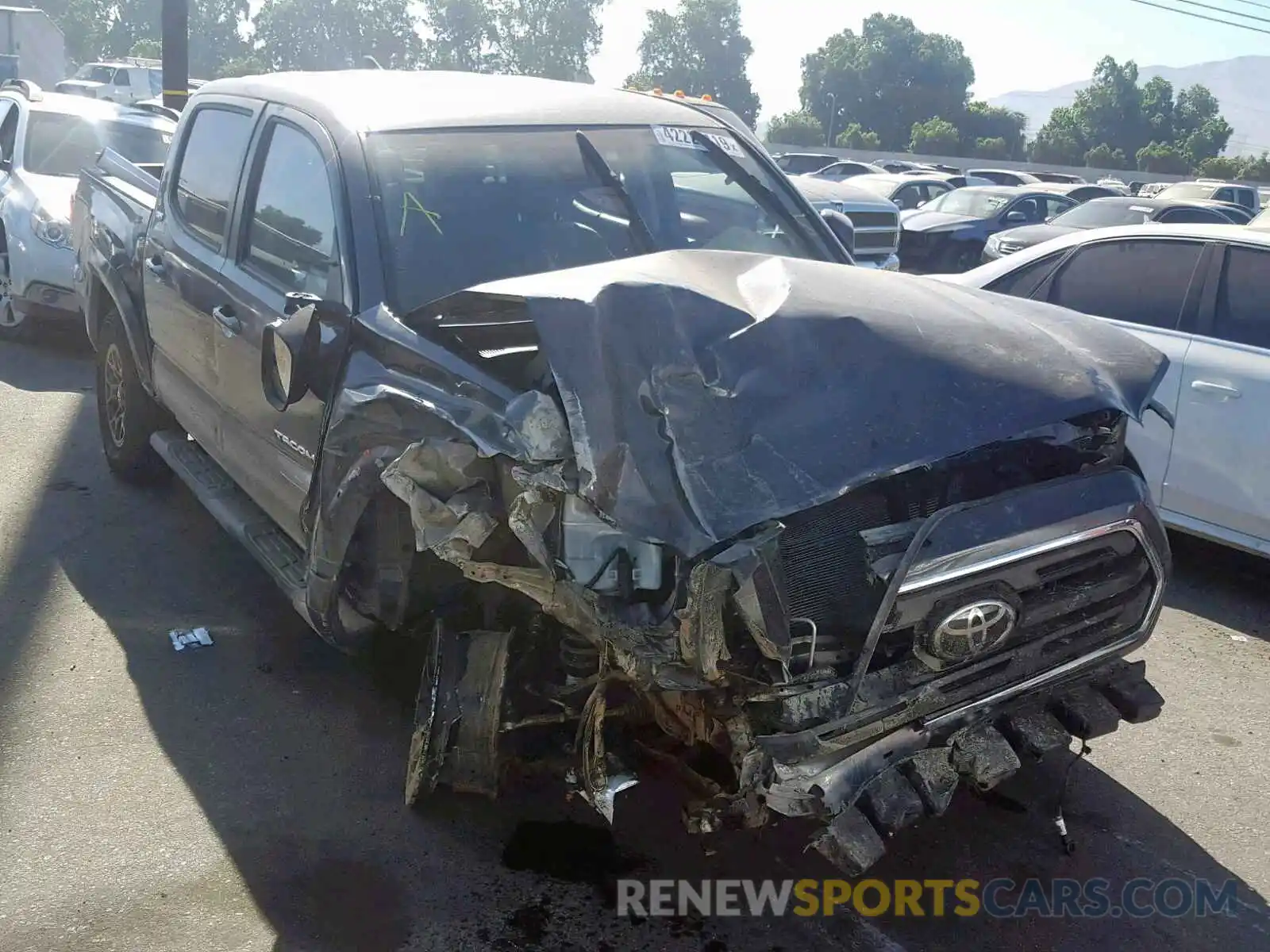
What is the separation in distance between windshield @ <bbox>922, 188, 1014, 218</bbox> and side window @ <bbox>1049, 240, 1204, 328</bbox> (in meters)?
11.5

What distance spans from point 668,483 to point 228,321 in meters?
2.34

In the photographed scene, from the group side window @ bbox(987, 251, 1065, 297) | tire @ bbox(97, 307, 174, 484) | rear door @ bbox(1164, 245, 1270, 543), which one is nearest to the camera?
rear door @ bbox(1164, 245, 1270, 543)

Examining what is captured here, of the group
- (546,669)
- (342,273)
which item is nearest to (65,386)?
(342,273)

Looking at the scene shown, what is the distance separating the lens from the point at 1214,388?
527 cm

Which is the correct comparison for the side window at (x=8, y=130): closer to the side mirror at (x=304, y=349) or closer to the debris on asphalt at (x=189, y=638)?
the debris on asphalt at (x=189, y=638)

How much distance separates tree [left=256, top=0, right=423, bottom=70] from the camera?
85.8 meters

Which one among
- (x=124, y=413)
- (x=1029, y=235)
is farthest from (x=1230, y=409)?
(x=1029, y=235)

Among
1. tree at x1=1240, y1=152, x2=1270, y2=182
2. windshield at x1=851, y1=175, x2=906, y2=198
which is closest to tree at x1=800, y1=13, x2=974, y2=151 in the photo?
tree at x1=1240, y1=152, x2=1270, y2=182

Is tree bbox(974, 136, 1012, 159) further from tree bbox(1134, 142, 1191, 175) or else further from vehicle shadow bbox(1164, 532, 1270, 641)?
vehicle shadow bbox(1164, 532, 1270, 641)

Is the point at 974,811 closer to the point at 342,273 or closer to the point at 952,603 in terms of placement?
the point at 952,603

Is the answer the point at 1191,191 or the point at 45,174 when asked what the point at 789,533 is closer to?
the point at 45,174

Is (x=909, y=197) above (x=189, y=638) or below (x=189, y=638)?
above

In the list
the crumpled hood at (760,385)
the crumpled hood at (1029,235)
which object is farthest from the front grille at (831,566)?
the crumpled hood at (1029,235)

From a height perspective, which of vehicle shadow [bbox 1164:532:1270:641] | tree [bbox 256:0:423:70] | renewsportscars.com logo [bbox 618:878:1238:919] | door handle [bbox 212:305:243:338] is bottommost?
renewsportscars.com logo [bbox 618:878:1238:919]
